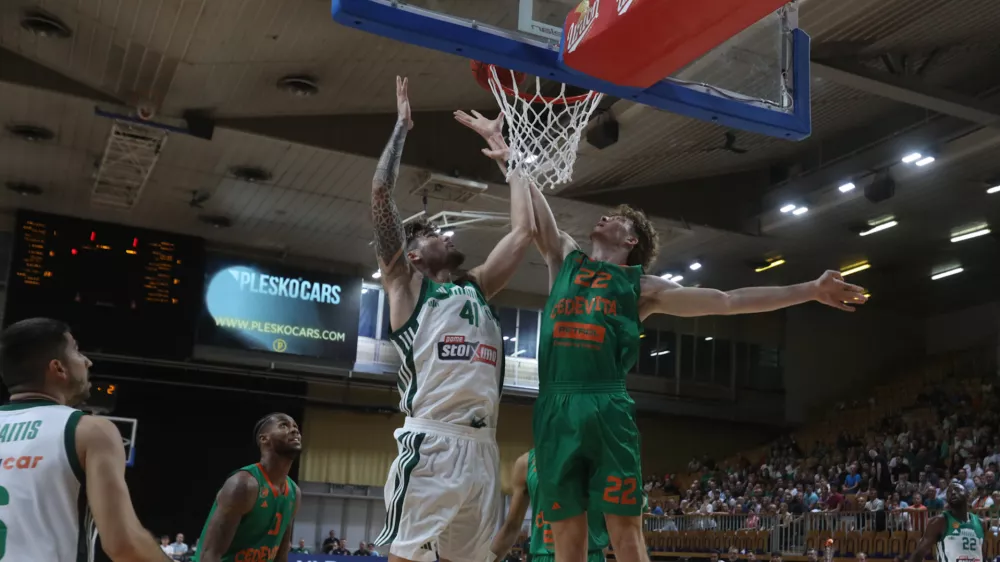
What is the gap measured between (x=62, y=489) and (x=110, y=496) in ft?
0.71

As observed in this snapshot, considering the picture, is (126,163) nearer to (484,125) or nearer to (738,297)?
(484,125)

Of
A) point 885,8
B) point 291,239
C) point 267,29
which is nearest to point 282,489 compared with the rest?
point 267,29

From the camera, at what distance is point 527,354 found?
24.8 meters

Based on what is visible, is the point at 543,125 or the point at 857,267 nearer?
the point at 543,125

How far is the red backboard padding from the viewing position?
15.5 ft

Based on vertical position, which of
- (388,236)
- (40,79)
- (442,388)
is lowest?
(442,388)

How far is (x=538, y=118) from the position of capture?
7371 mm

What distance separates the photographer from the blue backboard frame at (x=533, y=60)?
527cm

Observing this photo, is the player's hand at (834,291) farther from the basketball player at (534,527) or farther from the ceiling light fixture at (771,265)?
the ceiling light fixture at (771,265)

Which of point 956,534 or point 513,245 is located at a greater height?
point 513,245

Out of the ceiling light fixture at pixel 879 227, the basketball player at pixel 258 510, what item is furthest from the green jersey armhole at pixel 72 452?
the ceiling light fixture at pixel 879 227

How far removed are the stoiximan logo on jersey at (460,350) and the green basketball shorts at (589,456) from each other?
41 centimetres

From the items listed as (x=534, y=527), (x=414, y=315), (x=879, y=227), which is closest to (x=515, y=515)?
(x=534, y=527)

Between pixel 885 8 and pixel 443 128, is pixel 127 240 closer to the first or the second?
pixel 443 128
